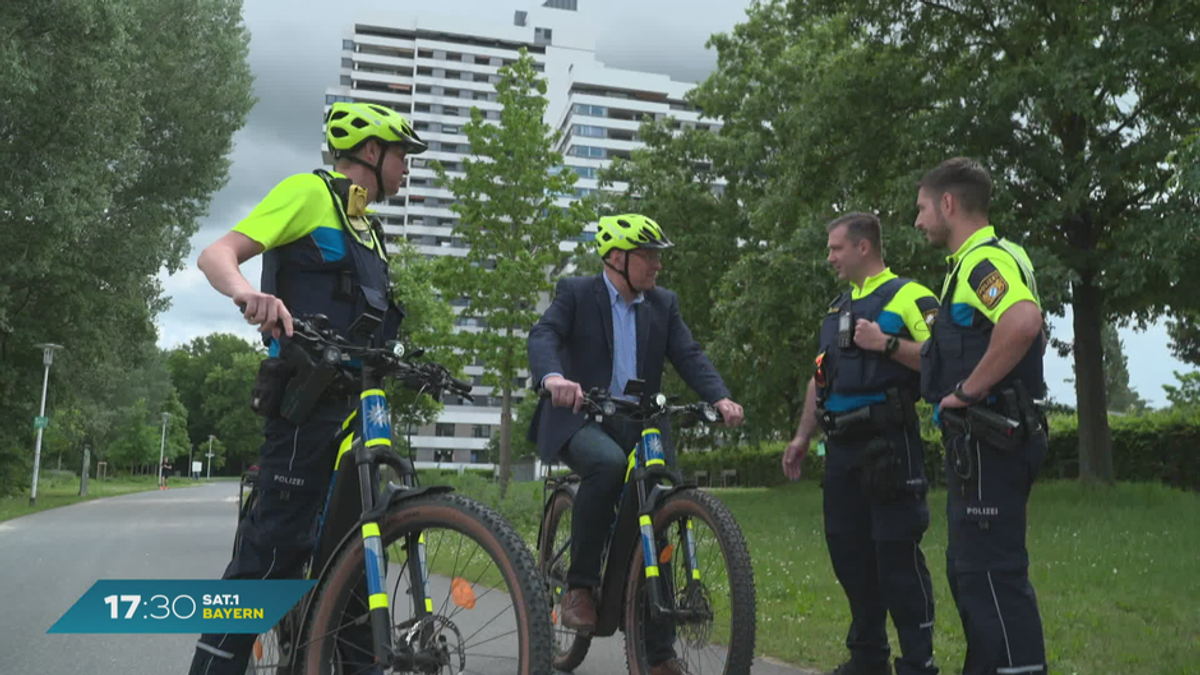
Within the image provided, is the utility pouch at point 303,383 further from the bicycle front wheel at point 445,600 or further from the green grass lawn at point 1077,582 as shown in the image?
the green grass lawn at point 1077,582

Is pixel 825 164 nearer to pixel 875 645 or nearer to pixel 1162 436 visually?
pixel 1162 436

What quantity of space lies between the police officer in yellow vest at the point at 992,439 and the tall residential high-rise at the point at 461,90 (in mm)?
110506

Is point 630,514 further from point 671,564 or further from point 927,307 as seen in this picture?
point 927,307

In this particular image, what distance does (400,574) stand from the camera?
3174mm

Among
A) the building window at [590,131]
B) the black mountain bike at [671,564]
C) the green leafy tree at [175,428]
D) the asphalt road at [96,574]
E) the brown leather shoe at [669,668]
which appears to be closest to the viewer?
the black mountain bike at [671,564]

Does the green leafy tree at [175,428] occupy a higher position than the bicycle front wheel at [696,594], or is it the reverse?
the green leafy tree at [175,428]

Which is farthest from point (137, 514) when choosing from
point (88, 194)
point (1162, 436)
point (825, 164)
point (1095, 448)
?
point (1162, 436)

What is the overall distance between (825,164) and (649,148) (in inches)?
545

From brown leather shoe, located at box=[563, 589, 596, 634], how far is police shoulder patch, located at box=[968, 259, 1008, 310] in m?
2.15

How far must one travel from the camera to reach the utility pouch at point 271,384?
355 cm

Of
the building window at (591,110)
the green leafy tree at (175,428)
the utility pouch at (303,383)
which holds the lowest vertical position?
the utility pouch at (303,383)

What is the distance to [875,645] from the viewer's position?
4.94m

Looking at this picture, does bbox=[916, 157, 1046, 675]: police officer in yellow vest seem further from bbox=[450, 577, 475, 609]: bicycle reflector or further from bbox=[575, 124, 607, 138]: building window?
bbox=[575, 124, 607, 138]: building window

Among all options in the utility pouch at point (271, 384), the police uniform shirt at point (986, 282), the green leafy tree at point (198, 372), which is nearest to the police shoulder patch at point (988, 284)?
the police uniform shirt at point (986, 282)
